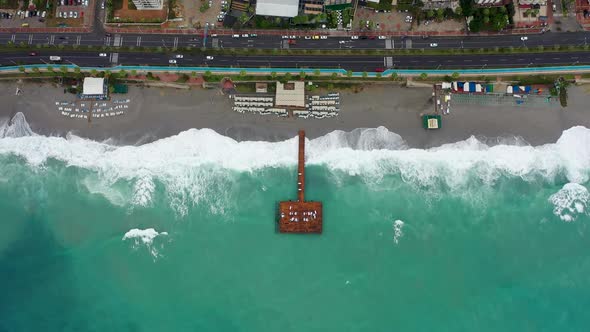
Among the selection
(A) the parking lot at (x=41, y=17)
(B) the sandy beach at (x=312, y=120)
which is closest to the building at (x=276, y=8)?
(B) the sandy beach at (x=312, y=120)

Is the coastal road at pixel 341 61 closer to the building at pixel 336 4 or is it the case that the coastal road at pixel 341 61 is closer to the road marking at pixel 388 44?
the road marking at pixel 388 44

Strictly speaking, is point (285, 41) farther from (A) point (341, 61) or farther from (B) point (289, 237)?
(B) point (289, 237)

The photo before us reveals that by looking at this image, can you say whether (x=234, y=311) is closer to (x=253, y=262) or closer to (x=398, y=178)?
(x=253, y=262)

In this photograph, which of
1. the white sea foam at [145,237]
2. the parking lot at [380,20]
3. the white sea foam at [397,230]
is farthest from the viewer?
the parking lot at [380,20]

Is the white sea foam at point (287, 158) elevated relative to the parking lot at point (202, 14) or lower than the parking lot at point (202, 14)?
lower

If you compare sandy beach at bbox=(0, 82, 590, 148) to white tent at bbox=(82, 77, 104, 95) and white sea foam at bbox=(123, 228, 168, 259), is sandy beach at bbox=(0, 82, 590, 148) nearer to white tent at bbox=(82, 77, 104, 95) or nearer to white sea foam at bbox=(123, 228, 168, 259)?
white tent at bbox=(82, 77, 104, 95)

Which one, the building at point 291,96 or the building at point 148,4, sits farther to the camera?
the building at point 148,4

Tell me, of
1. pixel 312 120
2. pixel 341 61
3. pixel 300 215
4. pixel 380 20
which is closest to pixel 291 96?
pixel 312 120
